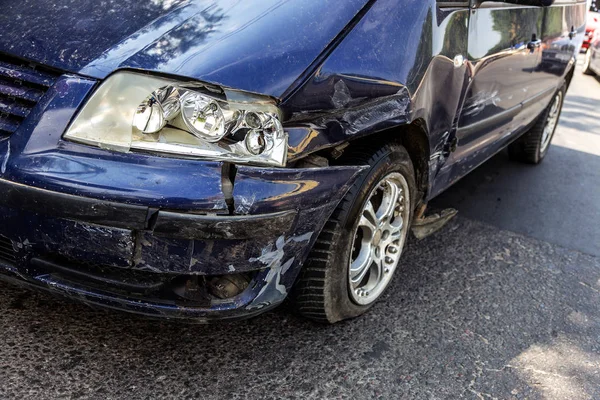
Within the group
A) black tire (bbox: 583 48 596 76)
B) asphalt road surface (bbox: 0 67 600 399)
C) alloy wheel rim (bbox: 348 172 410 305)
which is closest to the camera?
asphalt road surface (bbox: 0 67 600 399)

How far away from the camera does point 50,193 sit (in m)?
2.00

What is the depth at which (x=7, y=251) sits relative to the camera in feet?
7.20

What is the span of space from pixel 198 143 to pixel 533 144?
417cm

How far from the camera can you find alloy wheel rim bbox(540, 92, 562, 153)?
5.68 m

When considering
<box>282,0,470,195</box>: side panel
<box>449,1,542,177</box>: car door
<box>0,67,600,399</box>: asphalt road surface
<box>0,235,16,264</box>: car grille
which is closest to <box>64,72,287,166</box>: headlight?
<box>282,0,470,195</box>: side panel

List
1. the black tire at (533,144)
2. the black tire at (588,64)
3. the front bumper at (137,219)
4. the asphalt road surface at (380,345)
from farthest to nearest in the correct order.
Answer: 1. the black tire at (588,64)
2. the black tire at (533,144)
3. the asphalt road surface at (380,345)
4. the front bumper at (137,219)

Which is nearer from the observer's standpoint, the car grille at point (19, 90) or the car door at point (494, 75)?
the car grille at point (19, 90)

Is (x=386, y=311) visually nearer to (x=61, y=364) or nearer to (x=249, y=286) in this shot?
(x=249, y=286)

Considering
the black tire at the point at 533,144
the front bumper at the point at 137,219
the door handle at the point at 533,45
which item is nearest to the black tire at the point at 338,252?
the front bumper at the point at 137,219

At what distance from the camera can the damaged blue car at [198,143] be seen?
202cm

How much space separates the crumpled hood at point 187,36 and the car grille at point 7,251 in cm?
59

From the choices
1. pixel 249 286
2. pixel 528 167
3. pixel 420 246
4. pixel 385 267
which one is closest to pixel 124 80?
pixel 249 286

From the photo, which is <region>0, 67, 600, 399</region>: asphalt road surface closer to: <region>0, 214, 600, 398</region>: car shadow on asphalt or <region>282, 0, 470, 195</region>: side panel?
A: <region>0, 214, 600, 398</region>: car shadow on asphalt

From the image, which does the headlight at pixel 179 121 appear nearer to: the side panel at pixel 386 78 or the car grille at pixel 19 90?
the side panel at pixel 386 78
